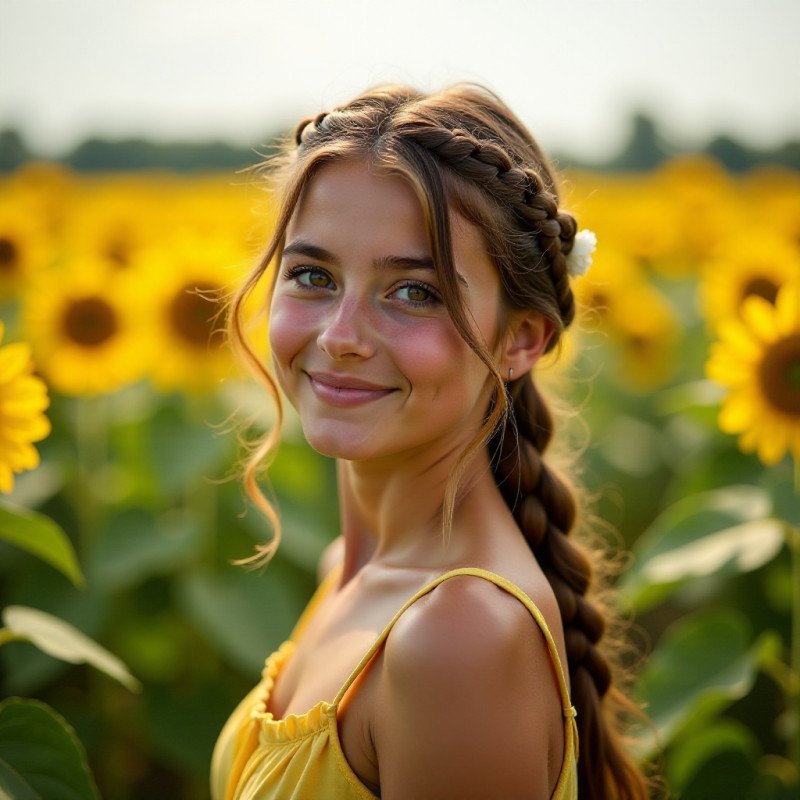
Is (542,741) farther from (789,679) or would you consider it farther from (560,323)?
(789,679)

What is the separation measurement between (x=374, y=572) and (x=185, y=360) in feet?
7.83

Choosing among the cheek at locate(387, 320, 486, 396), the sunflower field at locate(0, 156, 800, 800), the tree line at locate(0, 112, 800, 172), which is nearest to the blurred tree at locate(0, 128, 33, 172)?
the tree line at locate(0, 112, 800, 172)

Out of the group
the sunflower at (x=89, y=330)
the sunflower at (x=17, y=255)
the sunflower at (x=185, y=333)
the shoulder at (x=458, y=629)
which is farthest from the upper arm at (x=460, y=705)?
the sunflower at (x=17, y=255)

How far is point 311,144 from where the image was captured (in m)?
1.78

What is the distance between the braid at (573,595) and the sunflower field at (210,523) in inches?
10.3

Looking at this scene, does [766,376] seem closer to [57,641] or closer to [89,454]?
[57,641]

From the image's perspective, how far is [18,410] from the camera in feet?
6.40

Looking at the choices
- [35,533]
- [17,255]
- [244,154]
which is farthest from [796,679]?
[244,154]

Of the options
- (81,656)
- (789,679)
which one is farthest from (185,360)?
(789,679)

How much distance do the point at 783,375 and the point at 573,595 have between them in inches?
51.7

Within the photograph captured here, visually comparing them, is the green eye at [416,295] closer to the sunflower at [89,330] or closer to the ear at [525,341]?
the ear at [525,341]

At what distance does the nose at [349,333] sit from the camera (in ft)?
5.27

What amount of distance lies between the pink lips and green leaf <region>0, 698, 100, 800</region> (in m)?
0.82

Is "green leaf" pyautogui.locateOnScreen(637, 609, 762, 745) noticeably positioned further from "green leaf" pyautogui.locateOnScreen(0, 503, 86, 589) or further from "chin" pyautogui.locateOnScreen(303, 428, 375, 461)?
"green leaf" pyautogui.locateOnScreen(0, 503, 86, 589)
